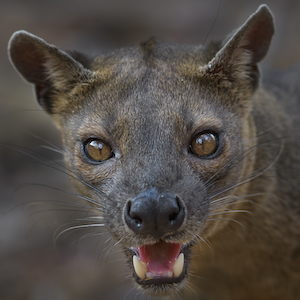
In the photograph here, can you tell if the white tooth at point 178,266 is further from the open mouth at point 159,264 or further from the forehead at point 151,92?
the forehead at point 151,92

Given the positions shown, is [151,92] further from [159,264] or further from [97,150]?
[159,264]

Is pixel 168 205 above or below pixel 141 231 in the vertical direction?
above

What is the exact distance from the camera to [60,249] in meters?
6.10

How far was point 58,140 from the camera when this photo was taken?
7.25 meters

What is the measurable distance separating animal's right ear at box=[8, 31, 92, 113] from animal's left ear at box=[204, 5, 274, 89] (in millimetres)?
1132

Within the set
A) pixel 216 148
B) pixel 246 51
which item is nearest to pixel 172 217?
pixel 216 148

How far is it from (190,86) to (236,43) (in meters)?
0.51

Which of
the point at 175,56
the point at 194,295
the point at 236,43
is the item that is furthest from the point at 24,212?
the point at 236,43

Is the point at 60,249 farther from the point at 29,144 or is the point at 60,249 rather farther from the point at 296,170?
the point at 296,170

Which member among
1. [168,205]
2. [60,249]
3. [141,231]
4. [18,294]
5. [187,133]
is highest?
[187,133]

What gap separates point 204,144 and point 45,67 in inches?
64.1

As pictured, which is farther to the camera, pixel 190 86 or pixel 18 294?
pixel 18 294

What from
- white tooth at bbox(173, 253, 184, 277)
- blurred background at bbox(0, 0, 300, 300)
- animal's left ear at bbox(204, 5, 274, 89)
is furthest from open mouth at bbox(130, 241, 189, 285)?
animal's left ear at bbox(204, 5, 274, 89)

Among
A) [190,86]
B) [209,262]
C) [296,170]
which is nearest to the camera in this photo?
[190,86]
